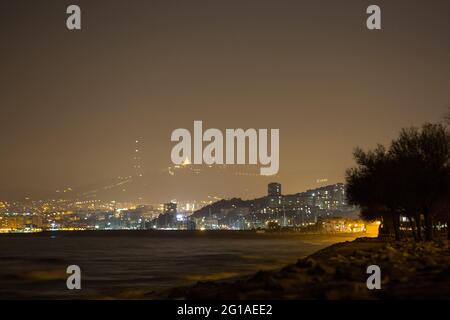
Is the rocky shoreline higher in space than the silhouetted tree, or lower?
lower

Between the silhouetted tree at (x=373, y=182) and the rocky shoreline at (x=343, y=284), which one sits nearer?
the rocky shoreline at (x=343, y=284)

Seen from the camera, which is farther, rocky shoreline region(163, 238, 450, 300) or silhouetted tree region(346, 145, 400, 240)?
silhouetted tree region(346, 145, 400, 240)

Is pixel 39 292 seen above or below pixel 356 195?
below

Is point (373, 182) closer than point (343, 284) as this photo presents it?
No

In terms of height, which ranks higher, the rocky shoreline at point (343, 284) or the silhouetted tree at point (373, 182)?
the silhouetted tree at point (373, 182)
